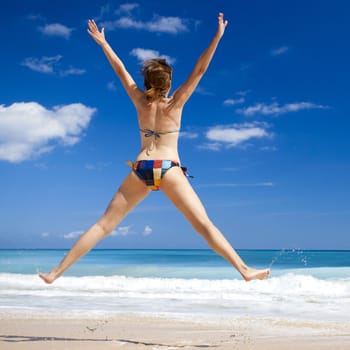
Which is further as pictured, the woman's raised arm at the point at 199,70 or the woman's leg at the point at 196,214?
the woman's raised arm at the point at 199,70

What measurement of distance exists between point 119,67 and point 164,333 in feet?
11.0

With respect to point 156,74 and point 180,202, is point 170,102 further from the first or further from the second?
point 180,202

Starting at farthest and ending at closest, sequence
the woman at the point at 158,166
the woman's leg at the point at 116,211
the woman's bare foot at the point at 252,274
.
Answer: the woman's leg at the point at 116,211, the woman at the point at 158,166, the woman's bare foot at the point at 252,274

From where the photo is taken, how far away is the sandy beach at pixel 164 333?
5.25 metres

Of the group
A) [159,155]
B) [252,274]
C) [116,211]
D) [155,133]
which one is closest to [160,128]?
[155,133]

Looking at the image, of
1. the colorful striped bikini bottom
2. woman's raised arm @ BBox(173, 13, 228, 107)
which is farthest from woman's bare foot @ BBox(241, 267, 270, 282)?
woman's raised arm @ BBox(173, 13, 228, 107)

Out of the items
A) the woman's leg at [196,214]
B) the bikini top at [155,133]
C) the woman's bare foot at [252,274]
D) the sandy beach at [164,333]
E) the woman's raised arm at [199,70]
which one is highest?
the woman's raised arm at [199,70]

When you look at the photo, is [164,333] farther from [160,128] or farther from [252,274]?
[160,128]

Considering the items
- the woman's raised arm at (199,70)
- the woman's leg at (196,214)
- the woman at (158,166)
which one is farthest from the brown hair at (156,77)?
the woman's leg at (196,214)

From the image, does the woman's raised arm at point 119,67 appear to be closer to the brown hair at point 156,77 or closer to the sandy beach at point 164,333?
the brown hair at point 156,77

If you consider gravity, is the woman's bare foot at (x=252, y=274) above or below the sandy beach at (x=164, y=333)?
above

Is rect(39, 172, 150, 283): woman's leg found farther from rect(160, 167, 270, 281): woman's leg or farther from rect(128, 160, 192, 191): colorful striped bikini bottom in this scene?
rect(160, 167, 270, 281): woman's leg

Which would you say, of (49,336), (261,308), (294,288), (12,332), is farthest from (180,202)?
(294,288)

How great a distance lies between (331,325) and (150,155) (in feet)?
14.8
